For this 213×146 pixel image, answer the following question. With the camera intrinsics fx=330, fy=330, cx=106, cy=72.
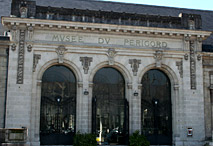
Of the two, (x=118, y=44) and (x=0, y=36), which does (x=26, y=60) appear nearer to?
(x=0, y=36)

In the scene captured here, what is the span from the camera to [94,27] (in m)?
25.1

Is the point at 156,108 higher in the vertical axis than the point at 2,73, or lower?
lower

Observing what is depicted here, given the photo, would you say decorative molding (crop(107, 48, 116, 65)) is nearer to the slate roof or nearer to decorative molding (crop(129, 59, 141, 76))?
decorative molding (crop(129, 59, 141, 76))

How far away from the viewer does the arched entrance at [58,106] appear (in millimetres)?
24453

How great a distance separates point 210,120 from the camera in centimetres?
2725

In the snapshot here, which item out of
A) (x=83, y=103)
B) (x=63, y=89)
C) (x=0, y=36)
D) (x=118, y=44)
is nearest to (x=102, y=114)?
(x=83, y=103)

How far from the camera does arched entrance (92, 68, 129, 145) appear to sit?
25375 millimetres

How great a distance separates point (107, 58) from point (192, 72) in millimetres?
7071

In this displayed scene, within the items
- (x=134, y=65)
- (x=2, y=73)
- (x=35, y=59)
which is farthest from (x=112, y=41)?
(x=2, y=73)

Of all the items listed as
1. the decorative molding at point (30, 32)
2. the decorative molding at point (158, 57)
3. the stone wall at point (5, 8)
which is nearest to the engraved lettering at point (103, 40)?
the decorative molding at point (158, 57)

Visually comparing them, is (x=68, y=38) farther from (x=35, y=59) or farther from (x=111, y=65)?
(x=111, y=65)

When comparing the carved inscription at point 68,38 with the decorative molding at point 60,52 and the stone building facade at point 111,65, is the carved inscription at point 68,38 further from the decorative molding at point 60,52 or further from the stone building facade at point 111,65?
the decorative molding at point 60,52

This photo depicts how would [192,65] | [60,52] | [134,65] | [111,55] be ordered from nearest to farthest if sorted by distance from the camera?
[60,52] < [111,55] < [134,65] < [192,65]

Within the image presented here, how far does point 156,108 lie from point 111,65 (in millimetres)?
5103
